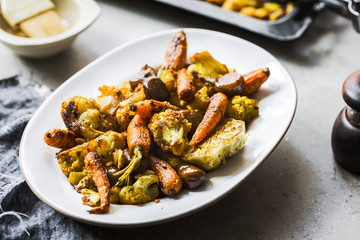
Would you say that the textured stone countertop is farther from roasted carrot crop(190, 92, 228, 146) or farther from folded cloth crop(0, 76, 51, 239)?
roasted carrot crop(190, 92, 228, 146)

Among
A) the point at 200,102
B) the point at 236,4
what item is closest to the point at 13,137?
the point at 200,102

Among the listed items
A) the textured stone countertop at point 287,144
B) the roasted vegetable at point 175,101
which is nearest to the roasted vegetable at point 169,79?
the roasted vegetable at point 175,101

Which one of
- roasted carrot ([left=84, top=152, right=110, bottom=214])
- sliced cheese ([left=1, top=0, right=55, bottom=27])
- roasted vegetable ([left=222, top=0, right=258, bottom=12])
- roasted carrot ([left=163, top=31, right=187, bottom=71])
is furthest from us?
roasted vegetable ([left=222, top=0, right=258, bottom=12])

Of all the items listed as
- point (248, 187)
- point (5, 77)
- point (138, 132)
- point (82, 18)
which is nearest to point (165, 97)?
point (138, 132)

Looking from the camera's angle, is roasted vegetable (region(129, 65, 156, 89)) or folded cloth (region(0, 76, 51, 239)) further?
roasted vegetable (region(129, 65, 156, 89))

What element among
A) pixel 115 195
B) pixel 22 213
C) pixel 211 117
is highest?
pixel 211 117

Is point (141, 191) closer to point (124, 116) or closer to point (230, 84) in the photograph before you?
point (124, 116)

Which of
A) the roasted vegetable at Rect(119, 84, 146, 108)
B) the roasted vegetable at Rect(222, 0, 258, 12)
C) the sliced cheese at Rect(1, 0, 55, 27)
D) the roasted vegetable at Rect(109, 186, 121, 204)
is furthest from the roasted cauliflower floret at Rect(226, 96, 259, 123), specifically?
the sliced cheese at Rect(1, 0, 55, 27)
